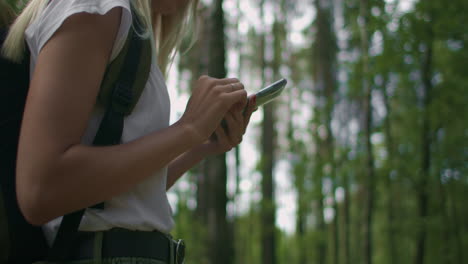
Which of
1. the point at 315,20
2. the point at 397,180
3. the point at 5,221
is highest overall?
the point at 315,20

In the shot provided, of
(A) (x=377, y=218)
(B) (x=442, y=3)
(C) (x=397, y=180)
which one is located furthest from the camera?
(A) (x=377, y=218)

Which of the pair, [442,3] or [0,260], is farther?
[442,3]

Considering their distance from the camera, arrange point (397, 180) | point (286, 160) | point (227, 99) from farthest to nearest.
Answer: point (286, 160) < point (397, 180) < point (227, 99)

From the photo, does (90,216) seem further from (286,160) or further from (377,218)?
(377,218)

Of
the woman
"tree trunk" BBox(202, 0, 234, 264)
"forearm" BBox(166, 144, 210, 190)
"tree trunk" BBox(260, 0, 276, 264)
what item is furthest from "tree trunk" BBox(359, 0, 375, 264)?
the woman

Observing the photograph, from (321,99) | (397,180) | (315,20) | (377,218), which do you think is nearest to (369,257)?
(397,180)

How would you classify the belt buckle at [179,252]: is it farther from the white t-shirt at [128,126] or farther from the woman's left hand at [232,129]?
the woman's left hand at [232,129]

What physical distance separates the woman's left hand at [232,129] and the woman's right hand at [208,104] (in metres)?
0.12

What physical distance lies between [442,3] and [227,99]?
1081 centimetres

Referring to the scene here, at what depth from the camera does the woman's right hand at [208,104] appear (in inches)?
46.1

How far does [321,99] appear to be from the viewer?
2362 centimetres

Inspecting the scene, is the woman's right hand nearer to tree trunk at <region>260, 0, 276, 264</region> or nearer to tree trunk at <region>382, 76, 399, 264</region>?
tree trunk at <region>382, 76, 399, 264</region>

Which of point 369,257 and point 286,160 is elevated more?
point 286,160

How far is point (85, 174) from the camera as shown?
0.98 meters
